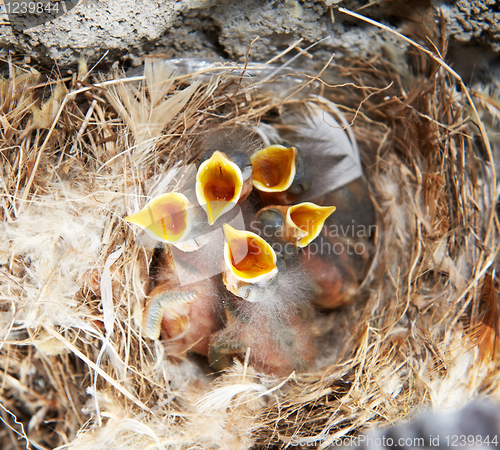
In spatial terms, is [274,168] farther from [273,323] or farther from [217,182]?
[273,323]

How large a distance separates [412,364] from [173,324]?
0.74 m

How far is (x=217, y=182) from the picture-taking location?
100 centimetres

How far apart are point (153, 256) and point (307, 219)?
50 cm

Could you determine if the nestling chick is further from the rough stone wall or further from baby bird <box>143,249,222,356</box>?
the rough stone wall

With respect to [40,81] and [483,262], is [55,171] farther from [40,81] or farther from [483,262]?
[483,262]

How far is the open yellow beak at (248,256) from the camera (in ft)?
2.89

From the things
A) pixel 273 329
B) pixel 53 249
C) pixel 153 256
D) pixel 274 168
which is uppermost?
pixel 274 168

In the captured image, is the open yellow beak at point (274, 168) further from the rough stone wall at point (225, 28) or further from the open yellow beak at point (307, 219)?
the rough stone wall at point (225, 28)

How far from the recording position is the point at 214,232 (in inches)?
40.3

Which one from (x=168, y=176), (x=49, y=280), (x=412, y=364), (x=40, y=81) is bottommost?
(x=412, y=364)

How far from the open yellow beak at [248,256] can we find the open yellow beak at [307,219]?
0.10m

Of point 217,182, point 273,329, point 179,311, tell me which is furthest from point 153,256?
point 273,329

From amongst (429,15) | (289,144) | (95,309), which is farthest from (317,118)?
(95,309)

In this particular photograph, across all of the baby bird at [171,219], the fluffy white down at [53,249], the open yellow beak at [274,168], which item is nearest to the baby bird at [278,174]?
the open yellow beak at [274,168]
